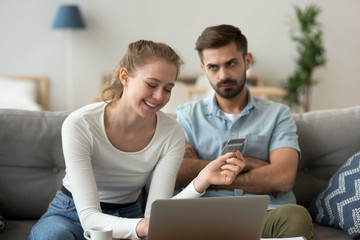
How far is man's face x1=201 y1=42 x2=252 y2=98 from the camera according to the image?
226 centimetres

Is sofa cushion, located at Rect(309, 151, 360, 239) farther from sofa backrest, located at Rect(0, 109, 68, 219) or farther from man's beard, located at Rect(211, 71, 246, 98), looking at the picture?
sofa backrest, located at Rect(0, 109, 68, 219)

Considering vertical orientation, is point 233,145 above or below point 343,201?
above

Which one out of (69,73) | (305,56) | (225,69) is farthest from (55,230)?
(305,56)

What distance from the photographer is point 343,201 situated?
2.02 meters

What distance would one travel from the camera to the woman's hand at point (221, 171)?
1.68 m

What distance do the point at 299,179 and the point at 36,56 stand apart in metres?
4.40

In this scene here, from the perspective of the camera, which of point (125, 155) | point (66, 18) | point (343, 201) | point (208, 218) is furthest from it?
point (66, 18)

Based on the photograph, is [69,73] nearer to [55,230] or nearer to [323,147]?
[323,147]

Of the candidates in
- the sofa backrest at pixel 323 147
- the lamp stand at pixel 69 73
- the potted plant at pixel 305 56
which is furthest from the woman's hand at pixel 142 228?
the potted plant at pixel 305 56

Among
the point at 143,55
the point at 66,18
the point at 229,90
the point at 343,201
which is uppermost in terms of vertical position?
the point at 66,18

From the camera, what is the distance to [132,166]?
1808mm

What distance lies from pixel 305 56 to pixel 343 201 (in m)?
4.20

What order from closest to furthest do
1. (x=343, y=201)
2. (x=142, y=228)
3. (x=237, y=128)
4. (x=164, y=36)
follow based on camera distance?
(x=142, y=228)
(x=343, y=201)
(x=237, y=128)
(x=164, y=36)

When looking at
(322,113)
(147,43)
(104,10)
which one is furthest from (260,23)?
(147,43)
